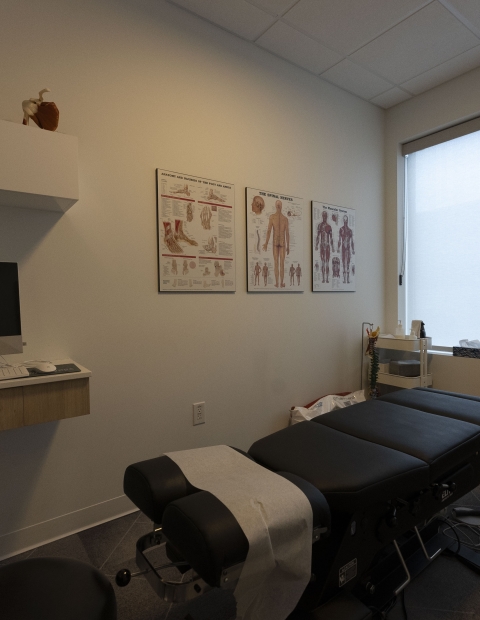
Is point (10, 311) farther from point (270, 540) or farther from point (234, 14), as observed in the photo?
point (234, 14)

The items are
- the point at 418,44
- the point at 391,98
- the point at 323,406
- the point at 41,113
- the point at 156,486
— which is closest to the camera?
the point at 156,486

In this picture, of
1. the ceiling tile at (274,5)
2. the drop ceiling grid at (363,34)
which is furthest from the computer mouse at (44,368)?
the ceiling tile at (274,5)

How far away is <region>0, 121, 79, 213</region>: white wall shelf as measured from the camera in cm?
138

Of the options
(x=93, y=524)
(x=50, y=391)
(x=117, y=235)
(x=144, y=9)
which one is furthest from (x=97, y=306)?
(x=144, y=9)

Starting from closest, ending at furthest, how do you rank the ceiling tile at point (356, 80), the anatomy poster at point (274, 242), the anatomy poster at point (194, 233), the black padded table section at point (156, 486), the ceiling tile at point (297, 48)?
the black padded table section at point (156, 486) → the anatomy poster at point (194, 233) → the ceiling tile at point (297, 48) → the anatomy poster at point (274, 242) → the ceiling tile at point (356, 80)

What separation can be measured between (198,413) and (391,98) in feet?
9.43

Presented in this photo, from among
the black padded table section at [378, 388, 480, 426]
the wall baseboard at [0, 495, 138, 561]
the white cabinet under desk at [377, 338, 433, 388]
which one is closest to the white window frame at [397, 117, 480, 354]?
the white cabinet under desk at [377, 338, 433, 388]

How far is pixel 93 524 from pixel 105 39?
2.33 meters

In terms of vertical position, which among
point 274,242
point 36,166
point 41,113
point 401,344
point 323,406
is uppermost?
point 41,113

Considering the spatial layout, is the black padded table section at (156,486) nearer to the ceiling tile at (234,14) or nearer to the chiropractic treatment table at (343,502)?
the chiropractic treatment table at (343,502)

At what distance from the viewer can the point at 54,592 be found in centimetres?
80

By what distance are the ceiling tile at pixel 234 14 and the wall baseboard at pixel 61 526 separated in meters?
2.59

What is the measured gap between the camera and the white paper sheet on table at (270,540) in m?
0.81

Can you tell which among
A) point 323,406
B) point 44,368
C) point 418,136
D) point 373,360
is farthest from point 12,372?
point 418,136
